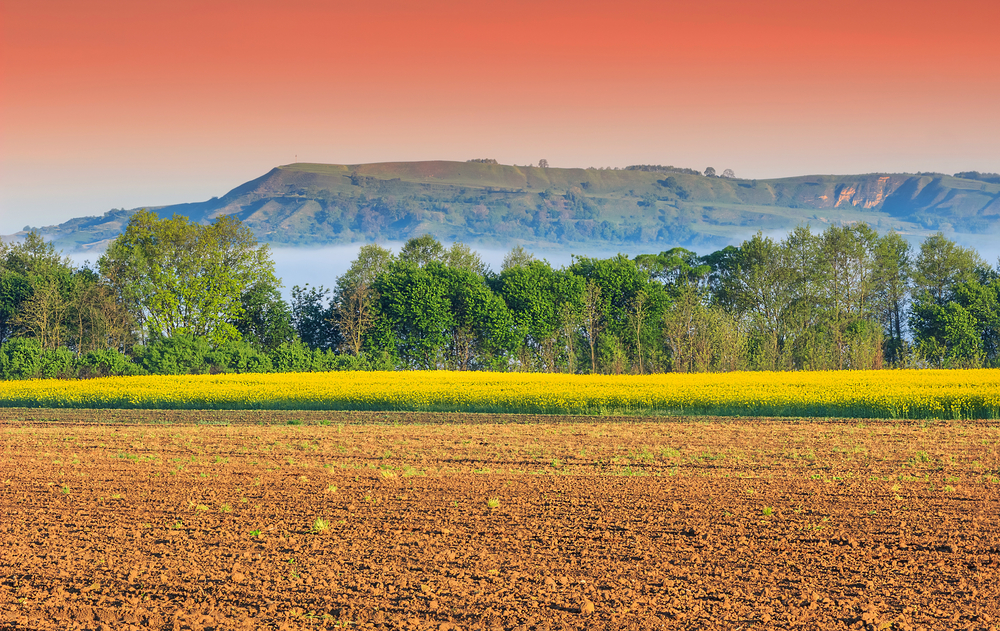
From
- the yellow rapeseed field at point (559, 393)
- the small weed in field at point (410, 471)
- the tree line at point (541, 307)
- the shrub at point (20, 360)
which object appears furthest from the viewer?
the tree line at point (541, 307)

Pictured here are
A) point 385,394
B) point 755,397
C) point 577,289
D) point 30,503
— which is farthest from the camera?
point 577,289

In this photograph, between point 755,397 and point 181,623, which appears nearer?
point 181,623

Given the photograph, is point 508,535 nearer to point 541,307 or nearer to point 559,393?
point 559,393

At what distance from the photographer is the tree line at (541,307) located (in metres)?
59.2

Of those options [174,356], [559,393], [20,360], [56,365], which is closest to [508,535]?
[559,393]

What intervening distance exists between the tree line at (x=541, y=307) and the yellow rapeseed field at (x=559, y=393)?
11980 millimetres

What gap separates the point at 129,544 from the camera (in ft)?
42.2

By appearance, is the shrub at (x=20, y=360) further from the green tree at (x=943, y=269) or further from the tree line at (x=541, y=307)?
the green tree at (x=943, y=269)

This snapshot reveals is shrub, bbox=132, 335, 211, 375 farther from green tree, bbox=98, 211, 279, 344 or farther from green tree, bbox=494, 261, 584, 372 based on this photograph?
green tree, bbox=494, 261, 584, 372

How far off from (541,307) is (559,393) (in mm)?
29755

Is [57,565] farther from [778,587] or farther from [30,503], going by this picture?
[778,587]

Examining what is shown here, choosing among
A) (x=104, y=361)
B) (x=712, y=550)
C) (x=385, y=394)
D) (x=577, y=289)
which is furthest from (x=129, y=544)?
(x=577, y=289)

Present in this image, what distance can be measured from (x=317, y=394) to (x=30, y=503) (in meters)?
21.8

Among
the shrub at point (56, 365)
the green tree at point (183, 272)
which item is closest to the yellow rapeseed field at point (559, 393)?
the shrub at point (56, 365)
